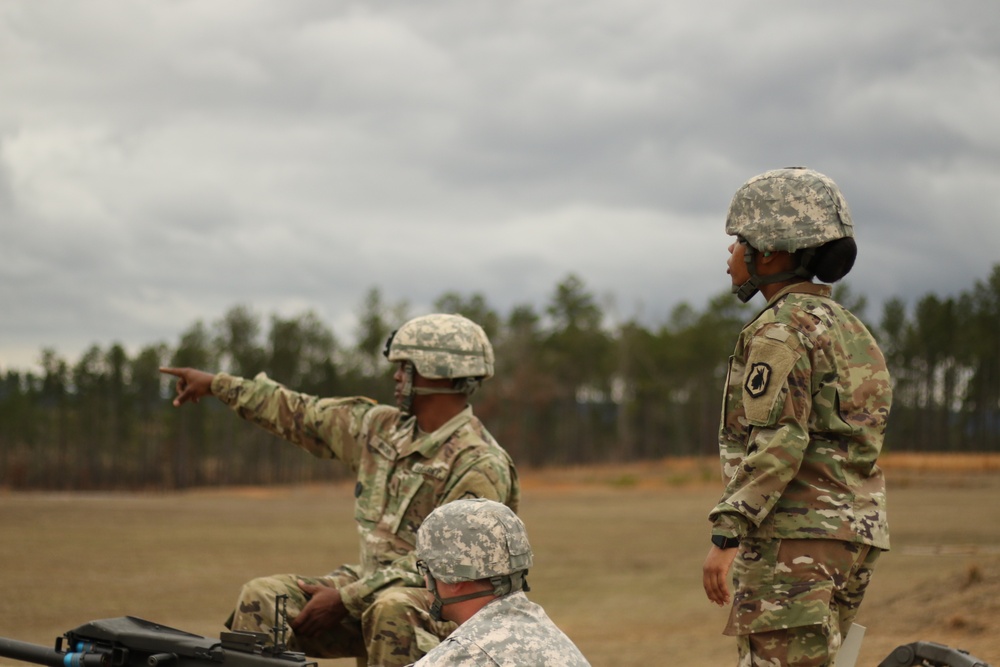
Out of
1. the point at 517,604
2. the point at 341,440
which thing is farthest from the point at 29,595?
the point at 517,604

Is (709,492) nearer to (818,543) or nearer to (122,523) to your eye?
(122,523)

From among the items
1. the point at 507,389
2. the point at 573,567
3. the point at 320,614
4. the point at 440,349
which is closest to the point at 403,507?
the point at 320,614

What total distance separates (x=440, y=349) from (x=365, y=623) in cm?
151

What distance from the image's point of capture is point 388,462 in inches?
Result: 246

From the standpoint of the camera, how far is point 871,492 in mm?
4453

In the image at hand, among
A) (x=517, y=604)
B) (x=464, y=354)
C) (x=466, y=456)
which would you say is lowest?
(x=517, y=604)

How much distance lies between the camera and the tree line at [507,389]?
77875mm

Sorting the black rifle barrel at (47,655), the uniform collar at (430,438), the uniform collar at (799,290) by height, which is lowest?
the black rifle barrel at (47,655)

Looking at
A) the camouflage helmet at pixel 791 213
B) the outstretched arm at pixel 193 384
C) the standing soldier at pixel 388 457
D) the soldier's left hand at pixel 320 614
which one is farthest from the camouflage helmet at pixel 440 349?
the camouflage helmet at pixel 791 213

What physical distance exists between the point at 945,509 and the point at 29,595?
2702cm

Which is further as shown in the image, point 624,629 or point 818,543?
point 624,629

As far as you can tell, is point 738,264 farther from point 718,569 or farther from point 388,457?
point 388,457

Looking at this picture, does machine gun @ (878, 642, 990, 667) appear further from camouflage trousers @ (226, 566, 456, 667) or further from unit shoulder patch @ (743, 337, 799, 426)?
camouflage trousers @ (226, 566, 456, 667)

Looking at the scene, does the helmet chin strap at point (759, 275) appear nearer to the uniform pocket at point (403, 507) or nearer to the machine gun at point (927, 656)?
the machine gun at point (927, 656)
